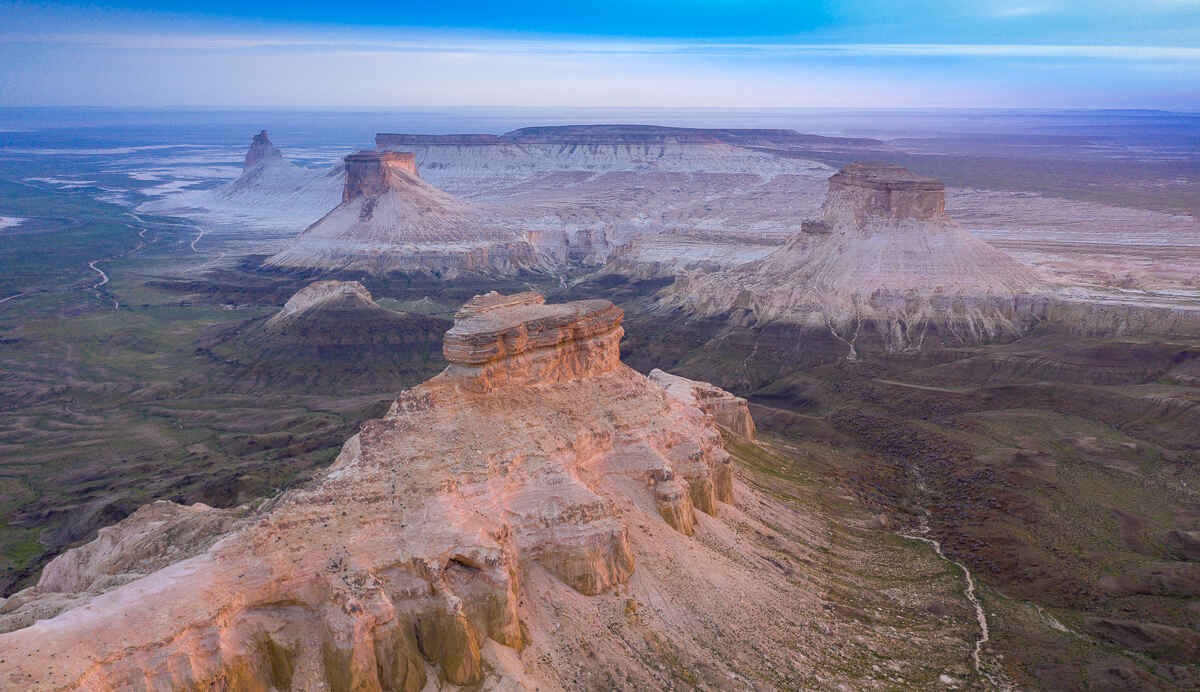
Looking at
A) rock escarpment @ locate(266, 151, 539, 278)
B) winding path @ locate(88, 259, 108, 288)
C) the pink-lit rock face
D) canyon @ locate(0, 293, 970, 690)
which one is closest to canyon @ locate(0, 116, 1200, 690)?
canyon @ locate(0, 293, 970, 690)

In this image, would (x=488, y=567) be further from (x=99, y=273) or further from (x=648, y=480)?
(x=99, y=273)

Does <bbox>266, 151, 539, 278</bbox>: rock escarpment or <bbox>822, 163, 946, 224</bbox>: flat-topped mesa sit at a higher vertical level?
<bbox>822, 163, 946, 224</bbox>: flat-topped mesa

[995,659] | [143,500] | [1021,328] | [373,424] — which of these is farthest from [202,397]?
[1021,328]

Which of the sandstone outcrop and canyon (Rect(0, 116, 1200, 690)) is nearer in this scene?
canyon (Rect(0, 116, 1200, 690))

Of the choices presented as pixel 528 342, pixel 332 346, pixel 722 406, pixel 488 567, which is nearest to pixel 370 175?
pixel 332 346

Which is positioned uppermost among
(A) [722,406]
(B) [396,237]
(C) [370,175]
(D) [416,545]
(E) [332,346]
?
(C) [370,175]

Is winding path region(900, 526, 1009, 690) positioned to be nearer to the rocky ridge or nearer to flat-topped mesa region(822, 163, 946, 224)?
flat-topped mesa region(822, 163, 946, 224)

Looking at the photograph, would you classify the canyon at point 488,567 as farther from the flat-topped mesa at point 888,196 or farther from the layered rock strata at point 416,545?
the flat-topped mesa at point 888,196

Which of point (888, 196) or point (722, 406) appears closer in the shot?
point (722, 406)
